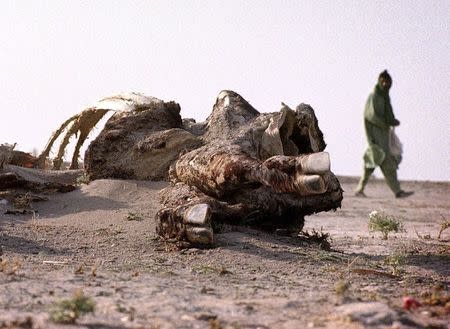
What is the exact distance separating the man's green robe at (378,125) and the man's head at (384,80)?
0.20 feet

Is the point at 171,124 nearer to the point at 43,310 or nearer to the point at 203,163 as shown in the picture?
the point at 203,163

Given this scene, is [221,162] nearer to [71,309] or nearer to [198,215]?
[198,215]

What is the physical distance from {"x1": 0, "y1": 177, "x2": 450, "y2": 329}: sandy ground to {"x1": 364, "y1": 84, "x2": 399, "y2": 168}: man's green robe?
3455mm

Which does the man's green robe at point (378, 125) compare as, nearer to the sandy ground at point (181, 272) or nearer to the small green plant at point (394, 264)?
the sandy ground at point (181, 272)

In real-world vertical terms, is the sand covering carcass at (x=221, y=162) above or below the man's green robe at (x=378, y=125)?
below

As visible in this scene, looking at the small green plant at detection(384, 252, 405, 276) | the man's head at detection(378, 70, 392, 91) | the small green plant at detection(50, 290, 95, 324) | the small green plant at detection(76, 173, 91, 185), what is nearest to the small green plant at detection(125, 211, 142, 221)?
Result: the small green plant at detection(76, 173, 91, 185)

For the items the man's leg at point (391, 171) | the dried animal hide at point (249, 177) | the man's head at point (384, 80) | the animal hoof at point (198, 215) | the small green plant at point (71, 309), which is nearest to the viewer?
the small green plant at point (71, 309)

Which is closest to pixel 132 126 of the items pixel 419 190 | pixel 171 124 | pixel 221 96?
pixel 171 124

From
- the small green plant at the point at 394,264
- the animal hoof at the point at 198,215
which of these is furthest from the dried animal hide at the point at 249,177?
the small green plant at the point at 394,264

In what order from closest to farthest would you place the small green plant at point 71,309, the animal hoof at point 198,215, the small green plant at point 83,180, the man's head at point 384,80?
the small green plant at point 71,309, the animal hoof at point 198,215, the small green plant at point 83,180, the man's head at point 384,80

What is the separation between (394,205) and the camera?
13.5m

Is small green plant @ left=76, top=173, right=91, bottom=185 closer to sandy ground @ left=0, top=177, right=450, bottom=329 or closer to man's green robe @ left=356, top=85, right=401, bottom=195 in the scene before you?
sandy ground @ left=0, top=177, right=450, bottom=329

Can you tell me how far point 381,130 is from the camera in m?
11.0

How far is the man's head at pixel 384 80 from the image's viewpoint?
10562 mm
